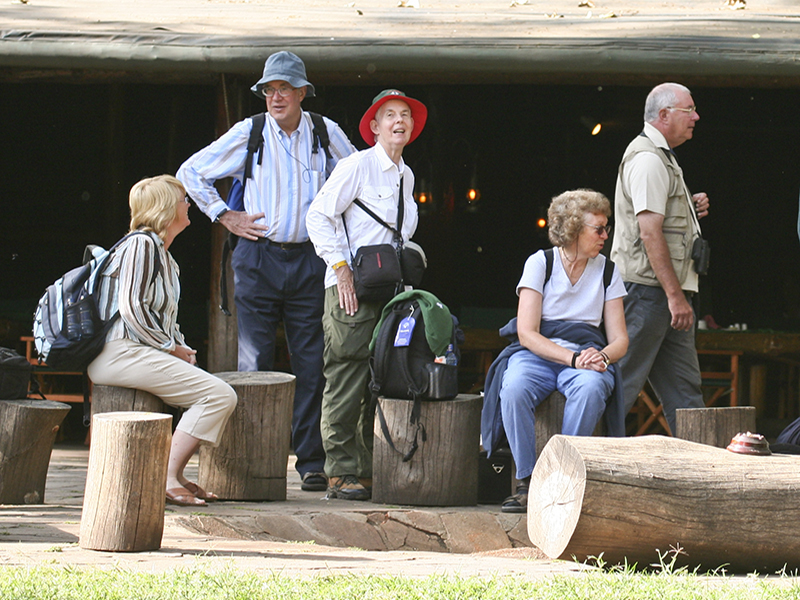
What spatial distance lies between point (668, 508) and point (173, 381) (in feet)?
7.90

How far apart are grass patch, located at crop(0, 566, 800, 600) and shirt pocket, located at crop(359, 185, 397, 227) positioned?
2.47 meters

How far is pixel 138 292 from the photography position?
494cm

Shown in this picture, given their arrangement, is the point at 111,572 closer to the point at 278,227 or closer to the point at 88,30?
the point at 278,227

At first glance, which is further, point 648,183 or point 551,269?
point 648,183

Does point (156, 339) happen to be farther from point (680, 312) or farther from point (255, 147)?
point (680, 312)

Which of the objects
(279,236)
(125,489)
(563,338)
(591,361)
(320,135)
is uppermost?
(320,135)

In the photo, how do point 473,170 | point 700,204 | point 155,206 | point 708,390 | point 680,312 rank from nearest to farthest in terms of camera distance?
point 155,206, point 680,312, point 700,204, point 708,390, point 473,170

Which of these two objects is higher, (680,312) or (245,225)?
(245,225)

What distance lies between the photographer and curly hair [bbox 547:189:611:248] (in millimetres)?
5336

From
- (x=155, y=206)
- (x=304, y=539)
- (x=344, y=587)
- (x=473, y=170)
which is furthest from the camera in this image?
(x=473, y=170)

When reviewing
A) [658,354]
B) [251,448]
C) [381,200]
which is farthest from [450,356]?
[658,354]

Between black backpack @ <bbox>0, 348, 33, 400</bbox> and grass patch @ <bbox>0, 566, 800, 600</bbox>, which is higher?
black backpack @ <bbox>0, 348, 33, 400</bbox>

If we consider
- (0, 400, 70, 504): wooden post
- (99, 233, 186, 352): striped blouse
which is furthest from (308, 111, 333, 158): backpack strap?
(0, 400, 70, 504): wooden post

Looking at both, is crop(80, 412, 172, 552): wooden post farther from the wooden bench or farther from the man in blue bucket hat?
the wooden bench
